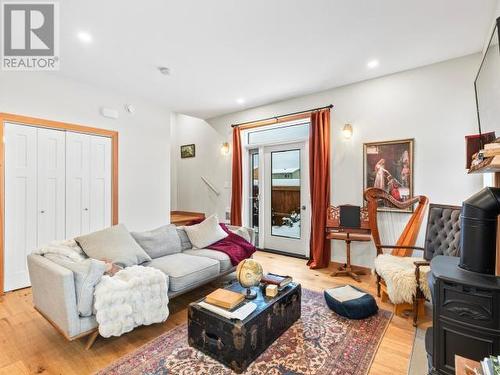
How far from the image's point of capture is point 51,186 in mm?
3555

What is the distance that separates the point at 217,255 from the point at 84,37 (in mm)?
2751

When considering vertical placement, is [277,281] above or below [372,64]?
below

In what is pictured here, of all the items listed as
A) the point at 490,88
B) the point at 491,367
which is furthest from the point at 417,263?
the point at 490,88

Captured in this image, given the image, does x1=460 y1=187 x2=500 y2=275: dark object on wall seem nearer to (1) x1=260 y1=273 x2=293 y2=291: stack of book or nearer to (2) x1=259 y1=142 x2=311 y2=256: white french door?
(1) x1=260 y1=273 x2=293 y2=291: stack of book

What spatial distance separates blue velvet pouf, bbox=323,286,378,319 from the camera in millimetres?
2490

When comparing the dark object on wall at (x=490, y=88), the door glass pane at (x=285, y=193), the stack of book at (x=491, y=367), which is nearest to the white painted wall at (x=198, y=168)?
the door glass pane at (x=285, y=193)

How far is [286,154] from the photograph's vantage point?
487cm

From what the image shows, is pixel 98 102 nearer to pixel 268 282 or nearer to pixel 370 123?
pixel 268 282

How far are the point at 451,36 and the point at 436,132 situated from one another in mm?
1079

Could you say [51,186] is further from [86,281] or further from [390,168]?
[390,168]

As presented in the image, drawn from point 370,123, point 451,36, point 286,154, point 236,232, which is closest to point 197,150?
point 286,154

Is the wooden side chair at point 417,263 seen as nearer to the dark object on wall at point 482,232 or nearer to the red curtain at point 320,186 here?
the dark object on wall at point 482,232

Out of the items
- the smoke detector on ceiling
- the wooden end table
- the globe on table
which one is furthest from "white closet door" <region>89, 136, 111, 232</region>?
the wooden end table

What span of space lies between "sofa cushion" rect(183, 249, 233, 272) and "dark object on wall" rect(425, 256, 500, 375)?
2052mm
